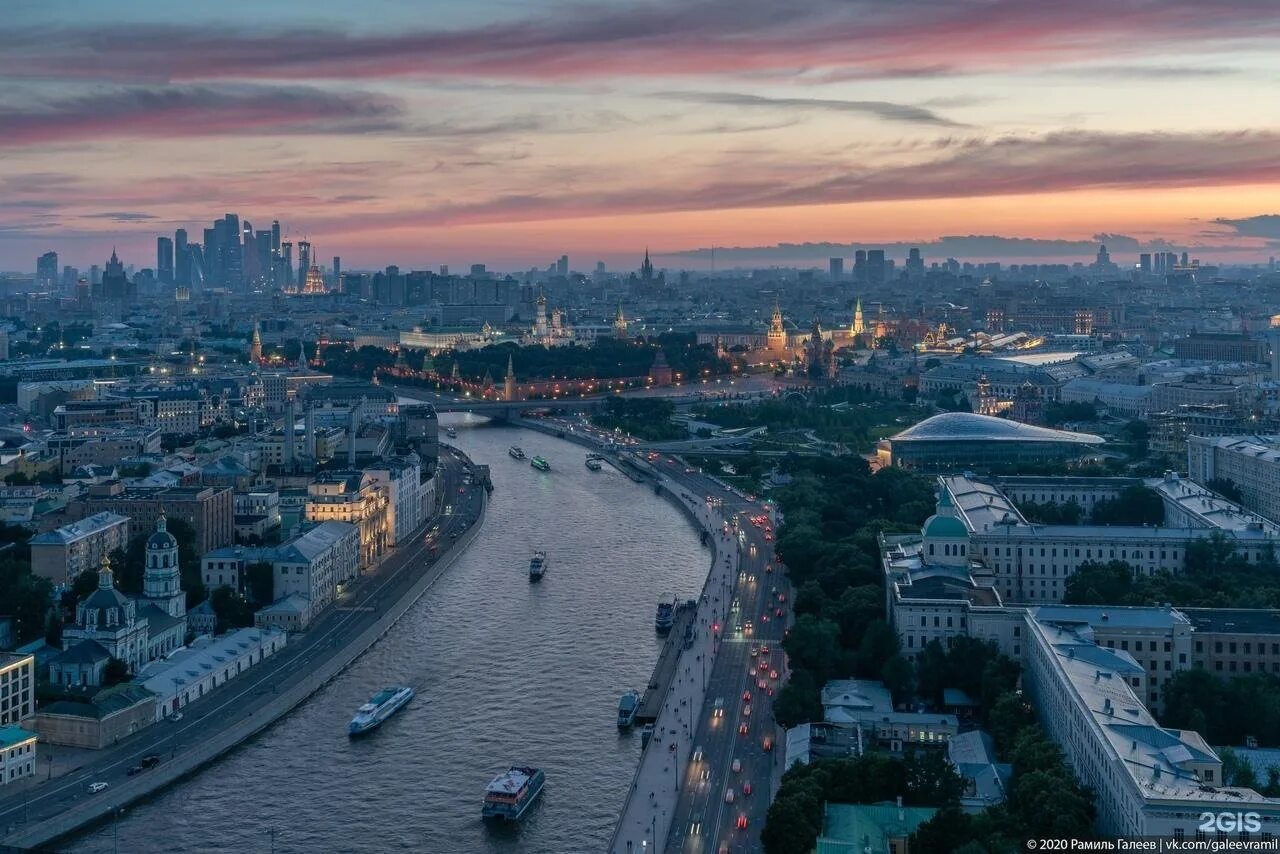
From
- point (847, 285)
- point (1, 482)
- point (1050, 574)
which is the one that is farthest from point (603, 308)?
point (1050, 574)

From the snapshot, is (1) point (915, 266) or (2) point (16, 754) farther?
(1) point (915, 266)

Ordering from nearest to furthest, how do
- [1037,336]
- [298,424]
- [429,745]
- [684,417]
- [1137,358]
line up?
[429,745] < [298,424] < [684,417] < [1137,358] < [1037,336]

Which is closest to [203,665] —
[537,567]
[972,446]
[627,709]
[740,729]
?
[627,709]

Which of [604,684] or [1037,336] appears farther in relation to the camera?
[1037,336]

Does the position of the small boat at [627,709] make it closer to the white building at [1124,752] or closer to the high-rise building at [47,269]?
the white building at [1124,752]

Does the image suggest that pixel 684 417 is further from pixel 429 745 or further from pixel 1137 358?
pixel 429 745

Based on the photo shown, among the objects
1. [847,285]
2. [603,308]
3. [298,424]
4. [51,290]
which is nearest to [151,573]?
[298,424]

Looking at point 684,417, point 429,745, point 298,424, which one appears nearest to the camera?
point 429,745

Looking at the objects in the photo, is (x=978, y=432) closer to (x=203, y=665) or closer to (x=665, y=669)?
(x=665, y=669)
